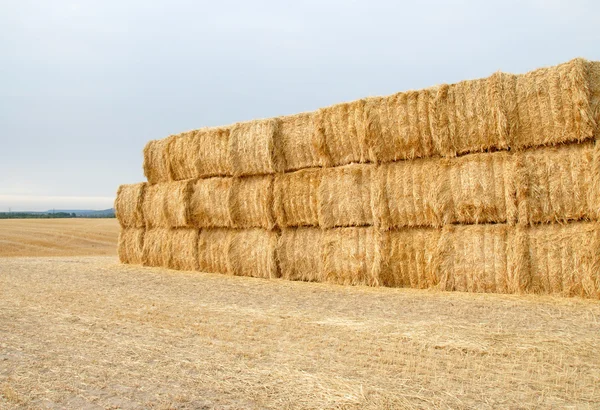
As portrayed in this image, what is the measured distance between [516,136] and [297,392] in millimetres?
5742

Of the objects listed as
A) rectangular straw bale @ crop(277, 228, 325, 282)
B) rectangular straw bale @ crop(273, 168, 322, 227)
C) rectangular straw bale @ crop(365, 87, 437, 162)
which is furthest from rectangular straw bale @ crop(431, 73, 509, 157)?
rectangular straw bale @ crop(277, 228, 325, 282)

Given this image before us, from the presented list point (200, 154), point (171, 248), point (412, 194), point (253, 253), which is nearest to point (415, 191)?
point (412, 194)

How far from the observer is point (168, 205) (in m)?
13.0

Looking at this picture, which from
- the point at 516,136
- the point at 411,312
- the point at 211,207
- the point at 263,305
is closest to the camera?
the point at 411,312

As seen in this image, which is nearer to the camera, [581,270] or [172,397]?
[172,397]

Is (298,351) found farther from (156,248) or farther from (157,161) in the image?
(157,161)

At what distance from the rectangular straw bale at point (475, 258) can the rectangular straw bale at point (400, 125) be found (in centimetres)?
135

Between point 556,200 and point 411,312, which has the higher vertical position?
point 556,200

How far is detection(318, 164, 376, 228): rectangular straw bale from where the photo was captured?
9.87 m

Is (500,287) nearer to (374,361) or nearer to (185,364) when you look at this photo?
(374,361)

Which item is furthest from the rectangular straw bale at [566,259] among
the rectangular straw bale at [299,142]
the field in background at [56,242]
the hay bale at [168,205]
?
the field in background at [56,242]

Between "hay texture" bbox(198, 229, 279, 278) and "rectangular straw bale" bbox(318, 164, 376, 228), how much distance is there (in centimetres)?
136

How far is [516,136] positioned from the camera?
327 inches

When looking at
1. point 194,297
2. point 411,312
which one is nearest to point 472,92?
point 411,312
